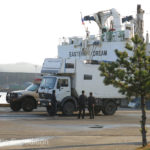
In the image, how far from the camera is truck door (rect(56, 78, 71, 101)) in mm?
21938

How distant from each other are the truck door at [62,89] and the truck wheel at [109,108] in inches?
109

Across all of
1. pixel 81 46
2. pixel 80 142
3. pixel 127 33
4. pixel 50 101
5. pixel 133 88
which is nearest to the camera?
pixel 133 88

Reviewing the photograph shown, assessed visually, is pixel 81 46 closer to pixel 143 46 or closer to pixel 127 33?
pixel 127 33

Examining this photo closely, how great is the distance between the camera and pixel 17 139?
12.2m

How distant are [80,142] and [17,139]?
211cm

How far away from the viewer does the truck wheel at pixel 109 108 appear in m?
23.5

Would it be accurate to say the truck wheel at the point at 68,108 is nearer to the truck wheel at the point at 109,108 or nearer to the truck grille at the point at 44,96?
the truck grille at the point at 44,96

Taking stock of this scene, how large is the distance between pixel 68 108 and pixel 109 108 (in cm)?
302

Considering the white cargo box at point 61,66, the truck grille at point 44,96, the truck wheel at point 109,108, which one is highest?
the white cargo box at point 61,66

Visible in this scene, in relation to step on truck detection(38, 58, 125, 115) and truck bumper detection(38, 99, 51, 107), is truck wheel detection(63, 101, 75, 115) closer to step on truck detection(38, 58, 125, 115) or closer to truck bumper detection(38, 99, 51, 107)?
step on truck detection(38, 58, 125, 115)

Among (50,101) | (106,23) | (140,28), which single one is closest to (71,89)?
(50,101)

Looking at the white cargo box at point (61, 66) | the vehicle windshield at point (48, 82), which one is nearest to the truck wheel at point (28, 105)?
the vehicle windshield at point (48, 82)

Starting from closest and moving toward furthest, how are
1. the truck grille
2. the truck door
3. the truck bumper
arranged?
the truck bumper, the truck grille, the truck door

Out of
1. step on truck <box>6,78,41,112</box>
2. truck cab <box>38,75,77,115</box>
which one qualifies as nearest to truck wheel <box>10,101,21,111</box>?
step on truck <box>6,78,41,112</box>
